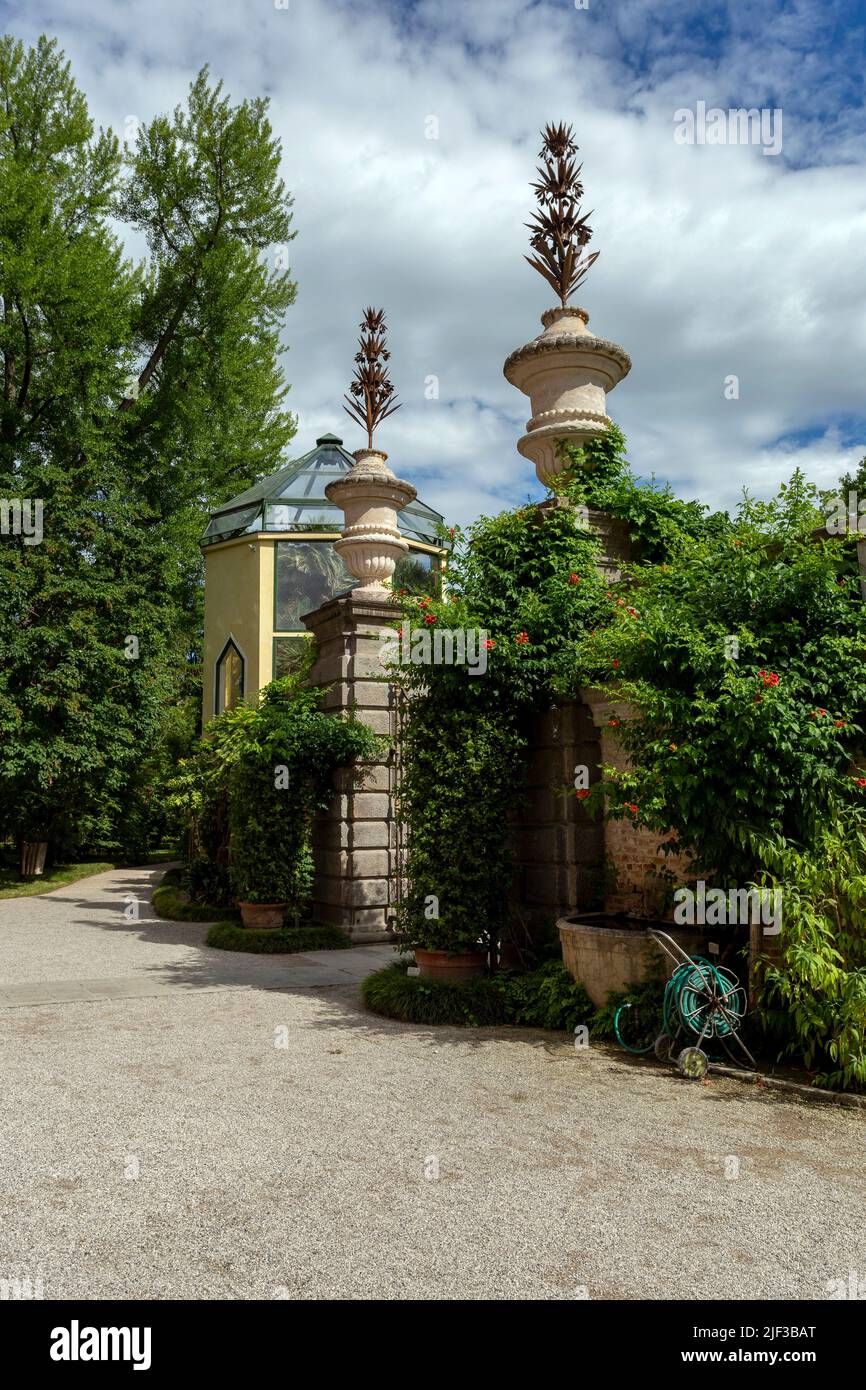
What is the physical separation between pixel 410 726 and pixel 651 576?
2.57 meters

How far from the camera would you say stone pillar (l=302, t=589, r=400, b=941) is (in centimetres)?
1195

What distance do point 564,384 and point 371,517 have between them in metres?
4.20

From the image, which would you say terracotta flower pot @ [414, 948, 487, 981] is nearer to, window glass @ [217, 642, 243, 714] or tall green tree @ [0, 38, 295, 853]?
tall green tree @ [0, 38, 295, 853]

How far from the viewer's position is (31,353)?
2242 cm

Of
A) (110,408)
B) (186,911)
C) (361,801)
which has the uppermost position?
(110,408)

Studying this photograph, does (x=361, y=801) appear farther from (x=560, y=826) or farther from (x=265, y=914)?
(x=560, y=826)

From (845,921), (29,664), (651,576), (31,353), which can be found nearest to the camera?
(845,921)

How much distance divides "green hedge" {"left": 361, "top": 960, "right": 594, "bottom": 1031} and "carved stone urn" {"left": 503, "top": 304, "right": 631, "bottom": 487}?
4.73m

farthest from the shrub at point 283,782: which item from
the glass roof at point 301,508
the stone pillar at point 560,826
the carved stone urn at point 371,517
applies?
the glass roof at point 301,508

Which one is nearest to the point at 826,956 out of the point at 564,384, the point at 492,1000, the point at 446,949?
the point at 492,1000

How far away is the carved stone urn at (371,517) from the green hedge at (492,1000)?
6.07 meters

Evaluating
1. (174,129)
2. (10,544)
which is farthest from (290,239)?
(10,544)

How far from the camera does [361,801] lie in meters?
12.0
